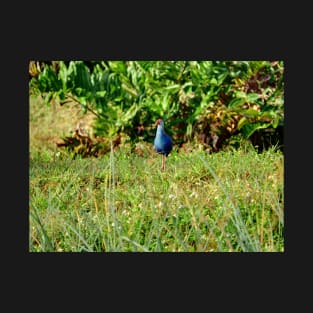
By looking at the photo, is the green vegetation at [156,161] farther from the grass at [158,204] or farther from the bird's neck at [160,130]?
the bird's neck at [160,130]

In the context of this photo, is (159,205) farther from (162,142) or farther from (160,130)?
(160,130)

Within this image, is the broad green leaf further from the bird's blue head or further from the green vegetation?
the bird's blue head

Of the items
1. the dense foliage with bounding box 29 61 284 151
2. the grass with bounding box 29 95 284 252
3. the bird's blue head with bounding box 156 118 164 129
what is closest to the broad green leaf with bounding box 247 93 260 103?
the dense foliage with bounding box 29 61 284 151

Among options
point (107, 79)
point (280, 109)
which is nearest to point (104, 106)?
point (107, 79)

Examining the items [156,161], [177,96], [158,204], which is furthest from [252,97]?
[158,204]

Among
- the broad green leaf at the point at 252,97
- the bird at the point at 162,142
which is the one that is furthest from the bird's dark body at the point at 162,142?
the broad green leaf at the point at 252,97

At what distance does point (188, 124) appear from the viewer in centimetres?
722

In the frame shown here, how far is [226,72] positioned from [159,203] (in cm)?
167

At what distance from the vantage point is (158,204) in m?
6.31

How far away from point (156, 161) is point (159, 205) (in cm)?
67

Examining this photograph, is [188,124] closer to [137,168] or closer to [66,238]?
[137,168]

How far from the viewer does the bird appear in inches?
269

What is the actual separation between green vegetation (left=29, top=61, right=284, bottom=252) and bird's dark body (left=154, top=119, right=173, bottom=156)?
0.08m

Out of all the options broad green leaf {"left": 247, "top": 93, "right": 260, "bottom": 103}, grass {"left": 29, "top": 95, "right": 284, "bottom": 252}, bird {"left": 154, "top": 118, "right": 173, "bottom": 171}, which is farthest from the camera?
broad green leaf {"left": 247, "top": 93, "right": 260, "bottom": 103}
